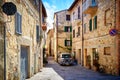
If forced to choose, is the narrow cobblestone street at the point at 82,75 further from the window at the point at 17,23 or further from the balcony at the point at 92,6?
the balcony at the point at 92,6

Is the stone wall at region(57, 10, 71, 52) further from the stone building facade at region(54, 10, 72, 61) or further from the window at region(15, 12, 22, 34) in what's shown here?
the window at region(15, 12, 22, 34)

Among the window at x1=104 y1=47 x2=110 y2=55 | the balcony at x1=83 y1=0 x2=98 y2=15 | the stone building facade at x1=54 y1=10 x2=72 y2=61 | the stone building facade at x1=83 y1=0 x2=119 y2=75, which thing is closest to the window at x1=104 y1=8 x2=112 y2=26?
the stone building facade at x1=83 y1=0 x2=119 y2=75

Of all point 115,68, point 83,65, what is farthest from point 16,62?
point 83,65

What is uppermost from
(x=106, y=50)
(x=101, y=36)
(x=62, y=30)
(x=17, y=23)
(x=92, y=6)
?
(x=92, y=6)

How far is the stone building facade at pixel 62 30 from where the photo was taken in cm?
3431

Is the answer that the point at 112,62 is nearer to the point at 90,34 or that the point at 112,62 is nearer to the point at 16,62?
the point at 90,34

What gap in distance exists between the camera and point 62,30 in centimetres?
3453

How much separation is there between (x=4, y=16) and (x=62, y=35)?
26.8 meters

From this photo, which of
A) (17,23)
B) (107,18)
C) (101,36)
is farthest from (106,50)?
(17,23)

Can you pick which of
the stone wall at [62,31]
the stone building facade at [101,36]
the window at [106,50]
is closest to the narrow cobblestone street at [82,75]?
the stone building facade at [101,36]

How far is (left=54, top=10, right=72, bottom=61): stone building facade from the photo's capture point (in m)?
34.3

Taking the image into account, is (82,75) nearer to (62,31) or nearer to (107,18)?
(107,18)

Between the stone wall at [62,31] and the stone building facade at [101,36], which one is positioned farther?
the stone wall at [62,31]

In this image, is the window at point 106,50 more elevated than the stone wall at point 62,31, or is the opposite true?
the stone wall at point 62,31
